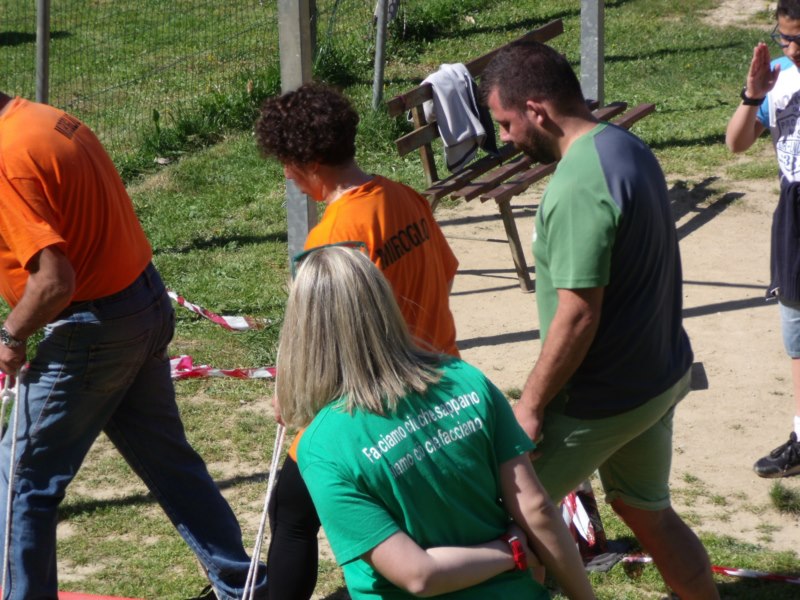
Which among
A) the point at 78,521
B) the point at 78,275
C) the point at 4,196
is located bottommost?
the point at 78,521

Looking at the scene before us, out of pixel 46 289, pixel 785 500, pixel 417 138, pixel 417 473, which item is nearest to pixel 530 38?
pixel 417 138

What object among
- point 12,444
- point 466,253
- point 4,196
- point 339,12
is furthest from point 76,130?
point 339,12

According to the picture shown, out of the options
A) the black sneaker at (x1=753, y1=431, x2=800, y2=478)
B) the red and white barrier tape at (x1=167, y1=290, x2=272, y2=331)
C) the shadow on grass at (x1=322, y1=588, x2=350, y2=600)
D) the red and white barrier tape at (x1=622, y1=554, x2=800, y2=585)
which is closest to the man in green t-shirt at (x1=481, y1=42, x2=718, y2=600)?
the red and white barrier tape at (x1=622, y1=554, x2=800, y2=585)

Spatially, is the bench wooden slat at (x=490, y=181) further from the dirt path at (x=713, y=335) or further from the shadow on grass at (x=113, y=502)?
the shadow on grass at (x=113, y=502)

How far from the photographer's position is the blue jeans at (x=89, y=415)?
→ 136 inches

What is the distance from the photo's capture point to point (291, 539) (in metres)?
3.27

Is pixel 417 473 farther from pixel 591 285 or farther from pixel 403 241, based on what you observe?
pixel 403 241

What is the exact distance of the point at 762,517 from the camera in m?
4.44

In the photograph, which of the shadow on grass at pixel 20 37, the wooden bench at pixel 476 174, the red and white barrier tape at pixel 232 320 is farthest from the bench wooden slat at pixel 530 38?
the shadow on grass at pixel 20 37

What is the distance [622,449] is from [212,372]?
2990 mm

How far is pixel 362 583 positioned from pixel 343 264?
643 millimetres

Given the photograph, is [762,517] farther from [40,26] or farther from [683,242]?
[40,26]

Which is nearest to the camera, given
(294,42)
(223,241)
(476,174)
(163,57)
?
(294,42)

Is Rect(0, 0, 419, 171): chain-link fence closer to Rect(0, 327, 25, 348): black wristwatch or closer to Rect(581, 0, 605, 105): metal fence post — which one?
Rect(581, 0, 605, 105): metal fence post
